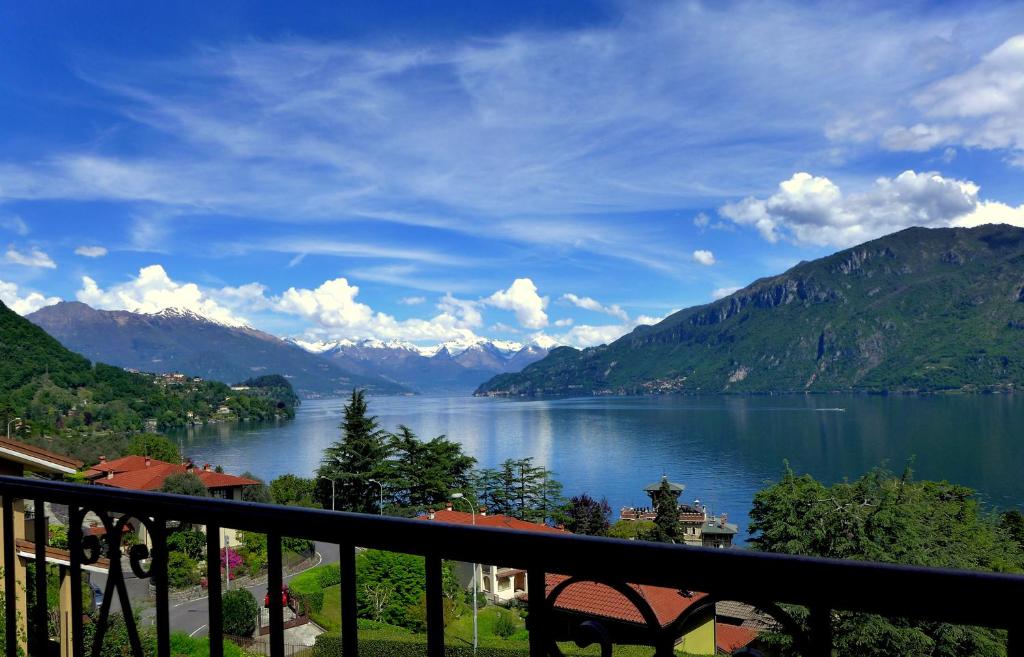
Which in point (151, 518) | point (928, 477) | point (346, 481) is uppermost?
point (151, 518)

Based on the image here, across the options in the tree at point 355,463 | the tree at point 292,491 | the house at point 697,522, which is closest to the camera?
the tree at point 355,463

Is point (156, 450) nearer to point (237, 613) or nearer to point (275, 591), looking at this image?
point (237, 613)

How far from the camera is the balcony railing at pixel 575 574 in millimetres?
955

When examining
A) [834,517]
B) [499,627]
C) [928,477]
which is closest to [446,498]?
[499,627]

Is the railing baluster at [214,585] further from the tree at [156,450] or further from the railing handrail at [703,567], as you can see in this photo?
the tree at [156,450]

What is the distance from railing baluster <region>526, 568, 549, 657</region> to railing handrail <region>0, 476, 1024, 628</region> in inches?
2.0

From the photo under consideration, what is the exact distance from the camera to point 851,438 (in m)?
95.0

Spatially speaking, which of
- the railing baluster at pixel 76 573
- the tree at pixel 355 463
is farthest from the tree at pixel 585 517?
the railing baluster at pixel 76 573

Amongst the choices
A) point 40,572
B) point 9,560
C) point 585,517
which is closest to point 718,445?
point 585,517

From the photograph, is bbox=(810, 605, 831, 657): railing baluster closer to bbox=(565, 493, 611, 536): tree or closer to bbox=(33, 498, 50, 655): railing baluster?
bbox=(33, 498, 50, 655): railing baluster

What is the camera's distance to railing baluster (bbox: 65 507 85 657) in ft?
7.13

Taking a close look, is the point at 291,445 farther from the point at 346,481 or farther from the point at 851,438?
the point at 851,438

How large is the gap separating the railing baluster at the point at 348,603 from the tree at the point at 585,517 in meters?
43.7

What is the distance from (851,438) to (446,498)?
66560mm
